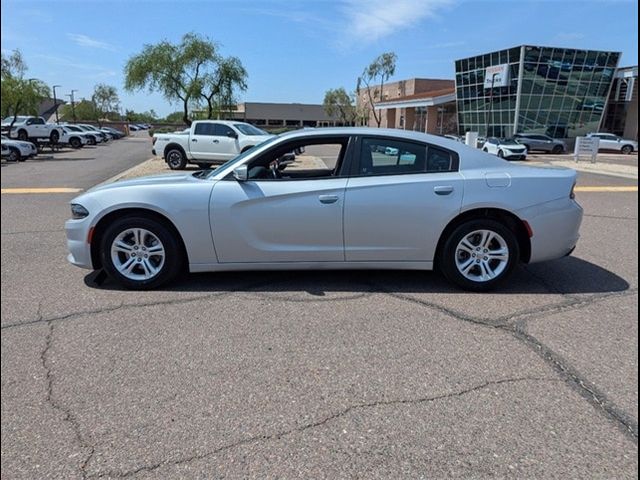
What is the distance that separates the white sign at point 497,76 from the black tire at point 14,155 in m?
39.2

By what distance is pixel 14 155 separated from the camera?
21906 mm

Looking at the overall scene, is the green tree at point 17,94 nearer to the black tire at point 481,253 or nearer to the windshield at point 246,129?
the windshield at point 246,129

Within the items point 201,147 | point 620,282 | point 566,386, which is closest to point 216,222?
point 566,386

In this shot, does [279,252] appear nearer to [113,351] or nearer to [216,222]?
[216,222]

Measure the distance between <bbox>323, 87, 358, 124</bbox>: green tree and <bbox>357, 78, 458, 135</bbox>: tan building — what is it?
2.18 m

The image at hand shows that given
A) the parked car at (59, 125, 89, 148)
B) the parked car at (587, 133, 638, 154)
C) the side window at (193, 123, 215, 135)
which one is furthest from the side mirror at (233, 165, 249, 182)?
the parked car at (587, 133, 638, 154)

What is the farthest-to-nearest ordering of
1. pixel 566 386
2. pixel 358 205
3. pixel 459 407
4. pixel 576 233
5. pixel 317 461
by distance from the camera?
pixel 576 233 → pixel 358 205 → pixel 566 386 → pixel 459 407 → pixel 317 461

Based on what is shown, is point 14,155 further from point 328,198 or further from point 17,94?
point 328,198

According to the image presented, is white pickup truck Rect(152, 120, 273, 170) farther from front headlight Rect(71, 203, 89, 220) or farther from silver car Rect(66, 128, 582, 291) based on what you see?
silver car Rect(66, 128, 582, 291)

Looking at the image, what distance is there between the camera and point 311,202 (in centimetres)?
425

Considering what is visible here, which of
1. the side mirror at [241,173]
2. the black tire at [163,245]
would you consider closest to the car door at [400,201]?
the side mirror at [241,173]

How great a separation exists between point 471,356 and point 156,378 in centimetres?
209

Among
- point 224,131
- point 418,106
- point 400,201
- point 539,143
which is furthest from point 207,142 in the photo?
point 418,106

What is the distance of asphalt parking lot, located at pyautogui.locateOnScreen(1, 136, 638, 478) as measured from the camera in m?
2.22
